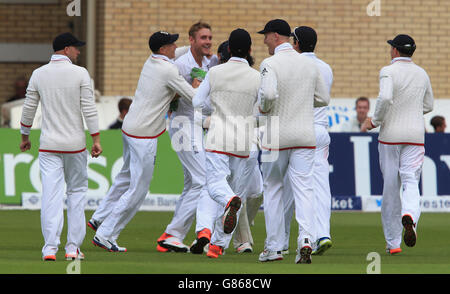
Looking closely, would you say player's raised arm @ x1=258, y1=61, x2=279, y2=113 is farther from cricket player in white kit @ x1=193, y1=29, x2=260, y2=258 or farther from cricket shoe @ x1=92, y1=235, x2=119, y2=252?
cricket shoe @ x1=92, y1=235, x2=119, y2=252

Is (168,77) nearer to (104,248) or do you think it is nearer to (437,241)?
(104,248)

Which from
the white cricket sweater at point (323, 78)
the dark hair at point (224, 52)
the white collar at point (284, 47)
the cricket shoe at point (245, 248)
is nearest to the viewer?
the white collar at point (284, 47)

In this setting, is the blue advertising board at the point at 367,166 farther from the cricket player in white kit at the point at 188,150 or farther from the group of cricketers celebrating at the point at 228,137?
the cricket player in white kit at the point at 188,150

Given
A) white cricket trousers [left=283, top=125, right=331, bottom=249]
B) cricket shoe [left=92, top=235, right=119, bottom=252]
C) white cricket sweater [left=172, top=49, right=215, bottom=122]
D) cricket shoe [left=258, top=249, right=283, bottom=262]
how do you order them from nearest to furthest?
1. cricket shoe [left=258, top=249, right=283, bottom=262]
2. white cricket trousers [left=283, top=125, right=331, bottom=249]
3. cricket shoe [left=92, top=235, right=119, bottom=252]
4. white cricket sweater [left=172, top=49, right=215, bottom=122]

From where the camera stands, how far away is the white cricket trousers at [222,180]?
34.1 feet

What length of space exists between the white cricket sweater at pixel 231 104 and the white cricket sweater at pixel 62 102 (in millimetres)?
1199

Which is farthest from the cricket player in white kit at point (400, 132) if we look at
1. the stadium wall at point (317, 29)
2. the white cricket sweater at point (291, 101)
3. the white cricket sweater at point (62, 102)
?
the stadium wall at point (317, 29)

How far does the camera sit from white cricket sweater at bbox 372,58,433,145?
37.8 feet

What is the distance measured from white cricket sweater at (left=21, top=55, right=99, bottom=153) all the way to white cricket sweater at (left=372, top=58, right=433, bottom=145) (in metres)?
3.22

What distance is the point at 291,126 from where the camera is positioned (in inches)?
399

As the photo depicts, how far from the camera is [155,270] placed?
9414 mm

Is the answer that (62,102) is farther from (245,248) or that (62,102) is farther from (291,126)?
(245,248)

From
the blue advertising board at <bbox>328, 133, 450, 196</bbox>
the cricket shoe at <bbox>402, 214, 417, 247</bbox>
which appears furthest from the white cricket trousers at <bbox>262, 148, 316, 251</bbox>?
the blue advertising board at <bbox>328, 133, 450, 196</bbox>
